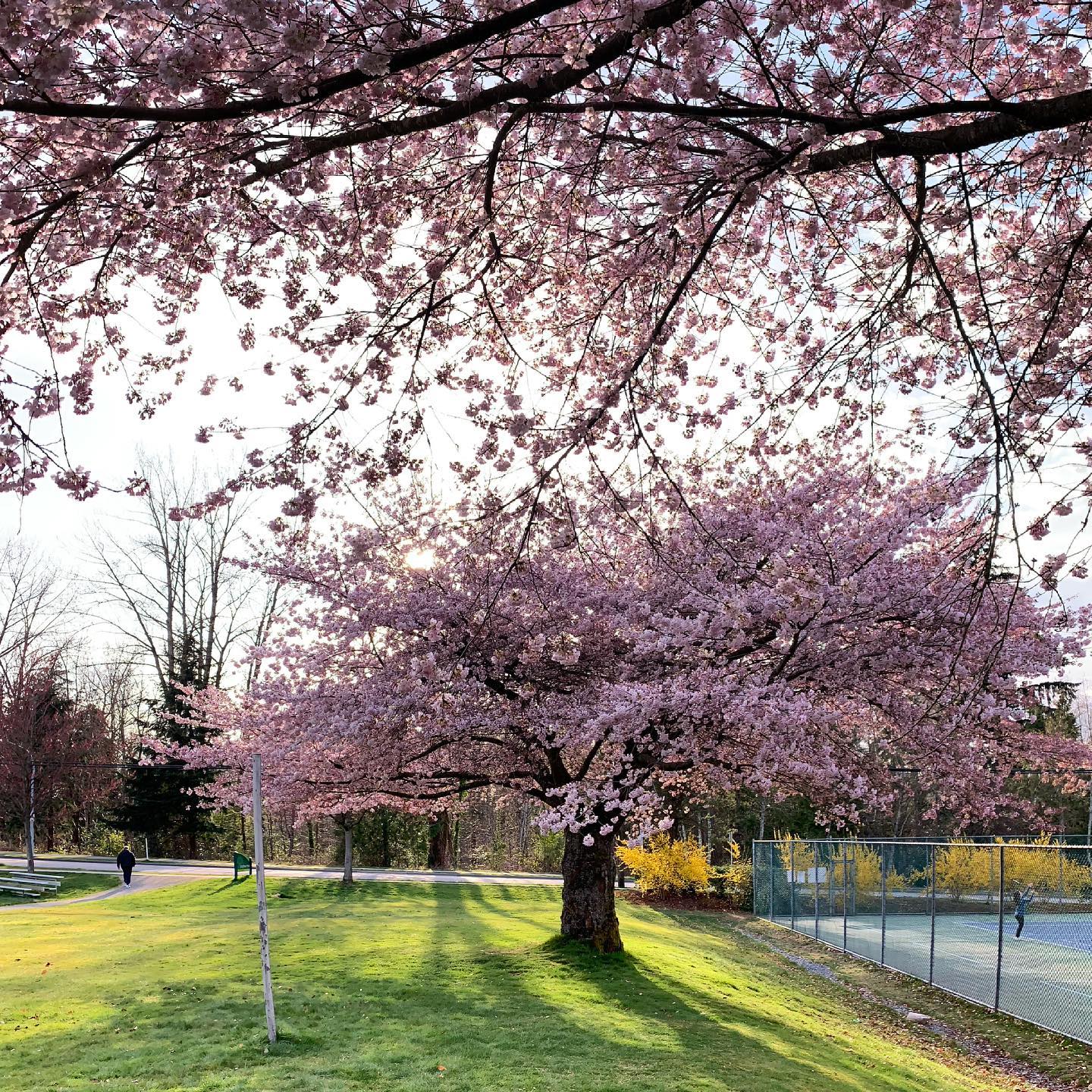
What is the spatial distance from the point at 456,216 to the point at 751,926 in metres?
18.9

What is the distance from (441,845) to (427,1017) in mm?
24381

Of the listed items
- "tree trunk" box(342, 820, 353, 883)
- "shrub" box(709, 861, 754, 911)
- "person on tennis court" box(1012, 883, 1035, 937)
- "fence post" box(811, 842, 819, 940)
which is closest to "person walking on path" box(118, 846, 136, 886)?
"tree trunk" box(342, 820, 353, 883)

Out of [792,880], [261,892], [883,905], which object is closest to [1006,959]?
[883,905]

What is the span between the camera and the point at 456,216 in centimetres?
661

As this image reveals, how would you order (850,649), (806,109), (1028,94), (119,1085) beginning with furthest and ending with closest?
(850,649), (119,1085), (1028,94), (806,109)

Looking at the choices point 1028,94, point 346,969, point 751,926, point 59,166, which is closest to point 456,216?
point 59,166

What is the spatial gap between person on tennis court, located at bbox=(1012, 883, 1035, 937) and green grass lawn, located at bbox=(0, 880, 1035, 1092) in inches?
73.5

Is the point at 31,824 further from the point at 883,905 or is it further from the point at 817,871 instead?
the point at 883,905

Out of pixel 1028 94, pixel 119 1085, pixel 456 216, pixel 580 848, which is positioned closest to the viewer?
pixel 1028 94

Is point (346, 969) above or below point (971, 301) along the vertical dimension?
below

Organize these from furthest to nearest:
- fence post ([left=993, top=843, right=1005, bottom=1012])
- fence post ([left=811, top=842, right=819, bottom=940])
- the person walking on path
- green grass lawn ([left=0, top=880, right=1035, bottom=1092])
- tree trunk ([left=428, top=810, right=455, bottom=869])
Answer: tree trunk ([left=428, top=810, right=455, bottom=869])
the person walking on path
fence post ([left=811, top=842, right=819, bottom=940])
fence post ([left=993, top=843, right=1005, bottom=1012])
green grass lawn ([left=0, top=880, right=1035, bottom=1092])

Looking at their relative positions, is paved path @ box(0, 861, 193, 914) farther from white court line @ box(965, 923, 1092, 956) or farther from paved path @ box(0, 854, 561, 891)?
white court line @ box(965, 923, 1092, 956)

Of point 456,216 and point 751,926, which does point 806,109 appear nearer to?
point 456,216

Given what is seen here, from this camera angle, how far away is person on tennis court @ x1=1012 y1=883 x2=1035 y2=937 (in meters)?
11.7
